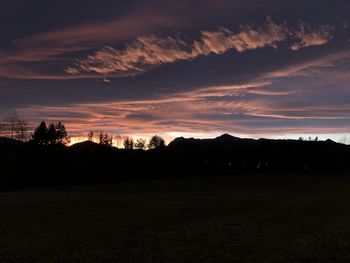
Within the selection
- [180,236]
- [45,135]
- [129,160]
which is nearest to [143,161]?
[129,160]

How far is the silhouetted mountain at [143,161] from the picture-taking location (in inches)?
2859

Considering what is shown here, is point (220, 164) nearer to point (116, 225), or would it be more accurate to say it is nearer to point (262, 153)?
point (262, 153)

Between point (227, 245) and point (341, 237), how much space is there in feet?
17.8

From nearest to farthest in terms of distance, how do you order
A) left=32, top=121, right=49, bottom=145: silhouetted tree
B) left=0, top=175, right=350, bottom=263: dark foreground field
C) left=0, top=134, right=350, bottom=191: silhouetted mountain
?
left=0, top=175, right=350, bottom=263: dark foreground field → left=0, top=134, right=350, bottom=191: silhouetted mountain → left=32, top=121, right=49, bottom=145: silhouetted tree

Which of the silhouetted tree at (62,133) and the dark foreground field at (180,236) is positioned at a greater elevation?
the silhouetted tree at (62,133)

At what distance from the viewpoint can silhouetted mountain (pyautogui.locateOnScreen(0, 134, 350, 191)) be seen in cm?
7262

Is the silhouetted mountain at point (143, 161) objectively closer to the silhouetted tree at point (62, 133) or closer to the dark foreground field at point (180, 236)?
the silhouetted tree at point (62, 133)

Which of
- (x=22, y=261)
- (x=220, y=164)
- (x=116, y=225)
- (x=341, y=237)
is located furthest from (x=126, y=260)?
(x=220, y=164)

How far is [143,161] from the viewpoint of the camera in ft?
310

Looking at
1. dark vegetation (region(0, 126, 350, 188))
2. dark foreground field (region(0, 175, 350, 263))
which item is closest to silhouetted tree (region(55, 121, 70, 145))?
dark vegetation (region(0, 126, 350, 188))

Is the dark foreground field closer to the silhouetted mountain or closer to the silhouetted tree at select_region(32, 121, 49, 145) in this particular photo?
the silhouetted mountain

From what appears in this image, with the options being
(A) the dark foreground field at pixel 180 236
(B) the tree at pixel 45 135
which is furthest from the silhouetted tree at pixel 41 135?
(A) the dark foreground field at pixel 180 236

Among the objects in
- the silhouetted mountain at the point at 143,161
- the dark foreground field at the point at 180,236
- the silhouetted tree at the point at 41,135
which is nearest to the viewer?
the dark foreground field at the point at 180,236

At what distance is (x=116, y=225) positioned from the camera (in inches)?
854
